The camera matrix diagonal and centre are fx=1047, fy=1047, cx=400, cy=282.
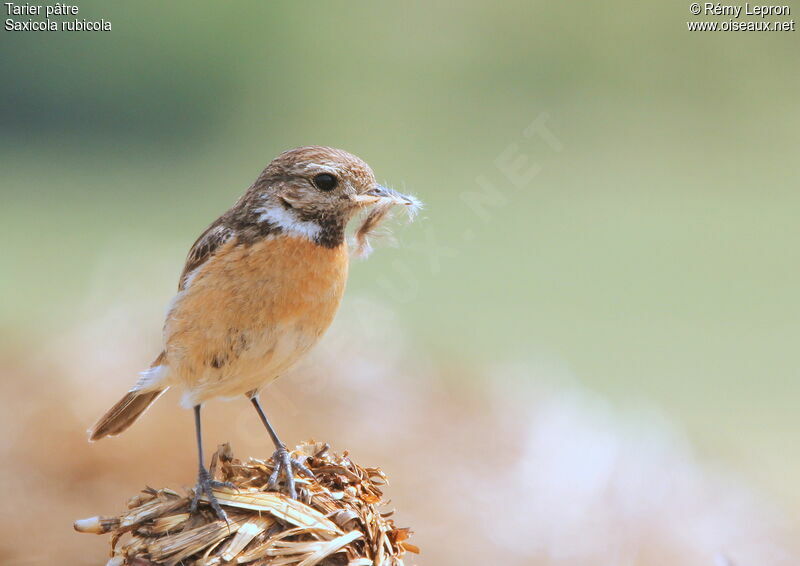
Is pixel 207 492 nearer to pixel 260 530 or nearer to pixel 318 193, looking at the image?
pixel 260 530

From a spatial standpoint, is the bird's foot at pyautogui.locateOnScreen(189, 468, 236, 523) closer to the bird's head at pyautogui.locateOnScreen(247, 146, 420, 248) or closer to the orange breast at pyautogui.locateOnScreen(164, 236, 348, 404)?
the orange breast at pyautogui.locateOnScreen(164, 236, 348, 404)

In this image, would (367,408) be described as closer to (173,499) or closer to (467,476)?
(467,476)

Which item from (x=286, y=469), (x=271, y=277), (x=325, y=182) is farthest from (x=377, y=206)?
(x=286, y=469)

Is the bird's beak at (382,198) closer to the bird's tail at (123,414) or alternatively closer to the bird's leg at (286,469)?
the bird's leg at (286,469)

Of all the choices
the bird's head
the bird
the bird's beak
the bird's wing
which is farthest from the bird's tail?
the bird's beak

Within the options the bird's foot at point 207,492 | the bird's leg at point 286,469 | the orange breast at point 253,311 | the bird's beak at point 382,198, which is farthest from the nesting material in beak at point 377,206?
the bird's foot at point 207,492

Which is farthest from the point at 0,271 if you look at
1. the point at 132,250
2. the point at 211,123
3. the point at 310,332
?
the point at 310,332
